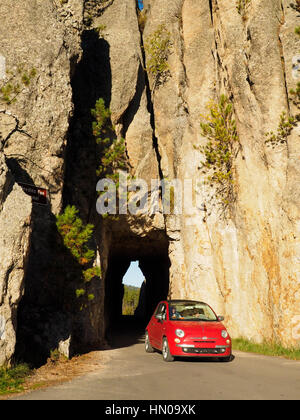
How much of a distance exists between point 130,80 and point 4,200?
13.2m

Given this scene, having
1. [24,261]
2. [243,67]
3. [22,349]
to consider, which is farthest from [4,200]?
[243,67]

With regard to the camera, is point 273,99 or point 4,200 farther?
point 273,99

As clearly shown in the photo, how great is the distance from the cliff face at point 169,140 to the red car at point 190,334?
2.90 meters

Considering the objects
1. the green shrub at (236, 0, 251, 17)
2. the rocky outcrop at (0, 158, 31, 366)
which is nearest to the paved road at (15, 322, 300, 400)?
the rocky outcrop at (0, 158, 31, 366)

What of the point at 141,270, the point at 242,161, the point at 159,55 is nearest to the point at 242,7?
the point at 159,55

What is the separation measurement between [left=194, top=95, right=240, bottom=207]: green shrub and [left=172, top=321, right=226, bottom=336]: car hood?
7754 mm

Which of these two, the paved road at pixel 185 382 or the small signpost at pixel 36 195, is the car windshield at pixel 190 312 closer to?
the paved road at pixel 185 382

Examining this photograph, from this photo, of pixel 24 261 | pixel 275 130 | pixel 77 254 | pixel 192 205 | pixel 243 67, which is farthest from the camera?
pixel 192 205

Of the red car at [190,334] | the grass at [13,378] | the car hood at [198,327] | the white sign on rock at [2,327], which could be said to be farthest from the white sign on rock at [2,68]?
the car hood at [198,327]

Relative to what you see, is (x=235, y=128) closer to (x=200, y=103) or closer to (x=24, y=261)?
(x=200, y=103)

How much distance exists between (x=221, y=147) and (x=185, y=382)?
12.4m

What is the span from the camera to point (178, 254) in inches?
819

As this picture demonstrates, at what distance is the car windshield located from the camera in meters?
11.6

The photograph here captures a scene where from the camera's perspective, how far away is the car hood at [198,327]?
1055 centimetres
